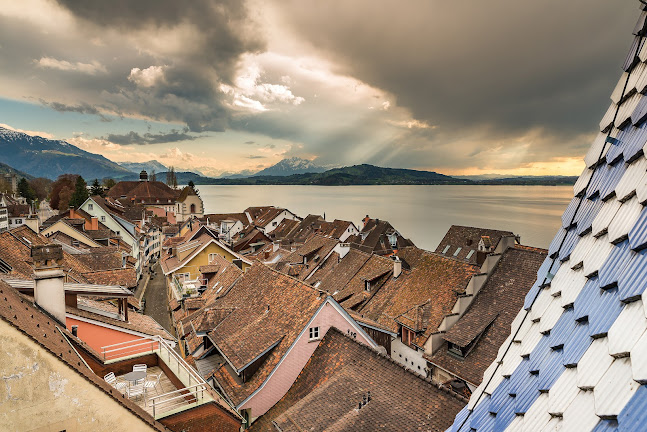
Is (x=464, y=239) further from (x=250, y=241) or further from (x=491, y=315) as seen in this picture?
(x=250, y=241)

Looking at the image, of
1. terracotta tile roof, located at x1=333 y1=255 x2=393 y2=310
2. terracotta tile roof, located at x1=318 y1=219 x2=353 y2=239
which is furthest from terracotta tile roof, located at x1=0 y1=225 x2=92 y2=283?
terracotta tile roof, located at x1=318 y1=219 x2=353 y2=239

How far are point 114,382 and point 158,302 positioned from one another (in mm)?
36261

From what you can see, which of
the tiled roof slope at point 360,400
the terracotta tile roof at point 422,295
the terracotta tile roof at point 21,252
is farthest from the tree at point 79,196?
the tiled roof slope at point 360,400

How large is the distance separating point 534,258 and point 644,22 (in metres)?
18.8

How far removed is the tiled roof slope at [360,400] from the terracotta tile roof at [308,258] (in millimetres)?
23593

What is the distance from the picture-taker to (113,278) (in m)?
25.7

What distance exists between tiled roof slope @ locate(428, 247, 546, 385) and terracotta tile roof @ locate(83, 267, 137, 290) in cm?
2131

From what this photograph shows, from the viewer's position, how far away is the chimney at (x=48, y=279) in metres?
9.41

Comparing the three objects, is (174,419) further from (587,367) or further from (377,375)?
(587,367)

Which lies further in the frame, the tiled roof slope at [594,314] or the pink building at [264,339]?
the pink building at [264,339]

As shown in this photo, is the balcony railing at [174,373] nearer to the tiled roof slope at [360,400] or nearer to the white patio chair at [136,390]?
the white patio chair at [136,390]

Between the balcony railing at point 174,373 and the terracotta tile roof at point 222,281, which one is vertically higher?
the balcony railing at point 174,373

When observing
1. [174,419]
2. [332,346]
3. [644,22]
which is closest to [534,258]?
[332,346]

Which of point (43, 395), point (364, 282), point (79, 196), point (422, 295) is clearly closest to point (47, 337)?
point (43, 395)
